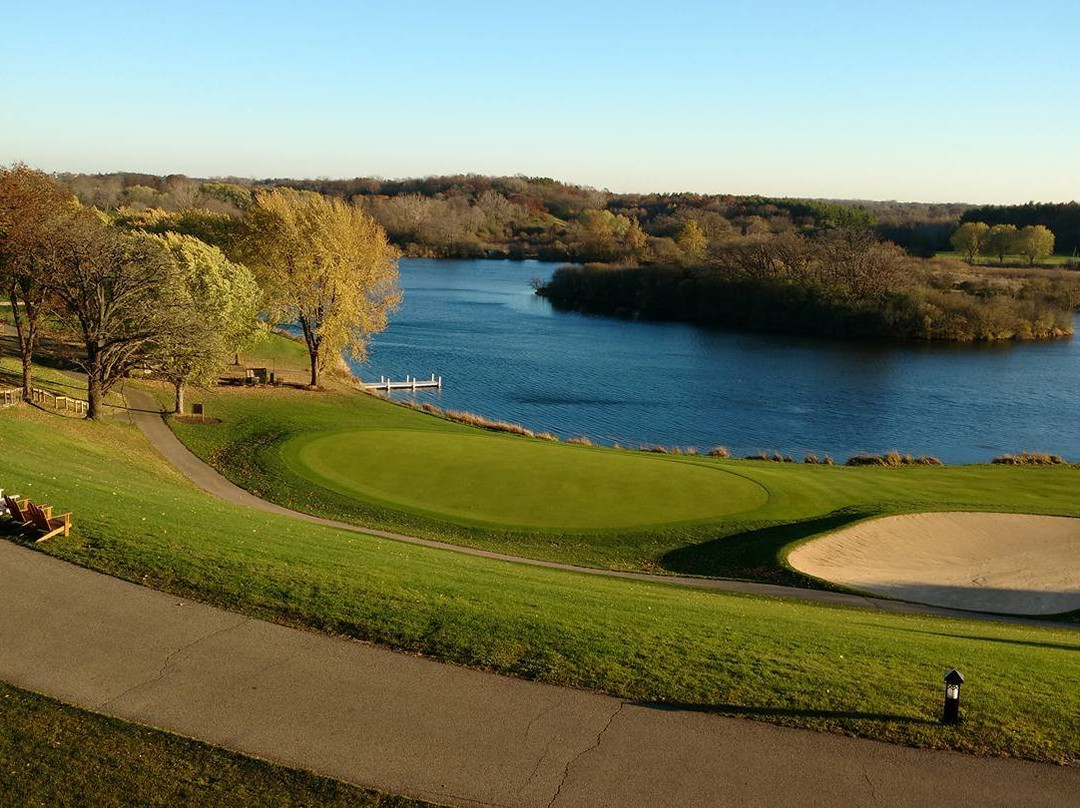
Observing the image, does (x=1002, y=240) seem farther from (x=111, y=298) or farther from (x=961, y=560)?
(x=111, y=298)

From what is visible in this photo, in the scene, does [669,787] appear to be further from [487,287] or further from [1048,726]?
[487,287]

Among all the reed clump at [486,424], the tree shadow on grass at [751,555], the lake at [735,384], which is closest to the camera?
the tree shadow on grass at [751,555]

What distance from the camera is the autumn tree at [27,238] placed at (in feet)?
119

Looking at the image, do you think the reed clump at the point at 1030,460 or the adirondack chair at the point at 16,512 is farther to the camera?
the reed clump at the point at 1030,460

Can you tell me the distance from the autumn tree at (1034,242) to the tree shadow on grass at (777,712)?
539ft

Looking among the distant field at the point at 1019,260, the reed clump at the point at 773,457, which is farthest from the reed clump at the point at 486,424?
the distant field at the point at 1019,260

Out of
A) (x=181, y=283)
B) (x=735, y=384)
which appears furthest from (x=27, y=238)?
(x=735, y=384)

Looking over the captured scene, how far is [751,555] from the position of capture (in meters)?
24.1

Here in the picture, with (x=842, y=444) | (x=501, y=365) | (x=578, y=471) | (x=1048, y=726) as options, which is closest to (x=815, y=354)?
(x=501, y=365)

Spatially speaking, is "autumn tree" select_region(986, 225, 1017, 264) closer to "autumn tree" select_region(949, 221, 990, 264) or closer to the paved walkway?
"autumn tree" select_region(949, 221, 990, 264)

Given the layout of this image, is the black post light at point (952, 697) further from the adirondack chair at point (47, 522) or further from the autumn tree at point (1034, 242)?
the autumn tree at point (1034, 242)

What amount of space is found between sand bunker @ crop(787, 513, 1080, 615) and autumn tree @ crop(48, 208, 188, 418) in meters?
26.3

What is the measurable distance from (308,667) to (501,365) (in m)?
61.8

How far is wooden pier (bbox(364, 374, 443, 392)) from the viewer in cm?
6056
